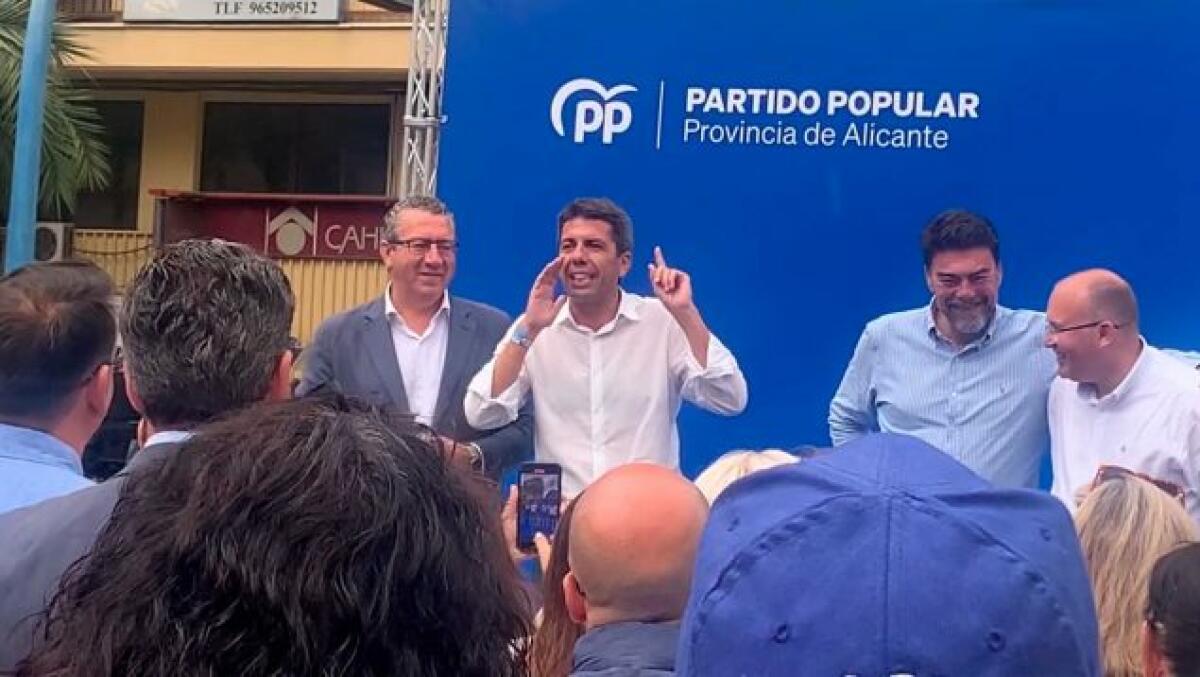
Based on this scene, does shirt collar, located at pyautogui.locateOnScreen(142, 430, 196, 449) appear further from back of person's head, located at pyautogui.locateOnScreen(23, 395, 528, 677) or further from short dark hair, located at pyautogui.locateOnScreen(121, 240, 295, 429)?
back of person's head, located at pyautogui.locateOnScreen(23, 395, 528, 677)

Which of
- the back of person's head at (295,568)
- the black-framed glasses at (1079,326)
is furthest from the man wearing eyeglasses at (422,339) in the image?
the back of person's head at (295,568)

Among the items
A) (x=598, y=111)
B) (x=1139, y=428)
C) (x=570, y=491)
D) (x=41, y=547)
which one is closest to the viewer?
(x=41, y=547)

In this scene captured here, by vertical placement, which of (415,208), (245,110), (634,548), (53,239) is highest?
(245,110)

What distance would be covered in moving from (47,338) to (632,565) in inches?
41.5

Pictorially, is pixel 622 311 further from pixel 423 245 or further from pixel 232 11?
pixel 232 11

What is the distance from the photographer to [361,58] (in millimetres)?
13906

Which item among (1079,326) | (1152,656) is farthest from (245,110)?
(1152,656)

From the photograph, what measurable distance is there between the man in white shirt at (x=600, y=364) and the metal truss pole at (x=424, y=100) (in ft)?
2.35

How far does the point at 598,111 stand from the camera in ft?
15.9

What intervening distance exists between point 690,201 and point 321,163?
36.1ft

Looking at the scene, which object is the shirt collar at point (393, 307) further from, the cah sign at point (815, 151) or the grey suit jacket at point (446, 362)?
the cah sign at point (815, 151)

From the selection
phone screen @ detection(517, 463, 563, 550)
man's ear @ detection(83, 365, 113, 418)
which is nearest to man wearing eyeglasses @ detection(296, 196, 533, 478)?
phone screen @ detection(517, 463, 563, 550)

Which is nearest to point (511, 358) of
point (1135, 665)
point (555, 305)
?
point (555, 305)

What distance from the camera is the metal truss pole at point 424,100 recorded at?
16.5 ft
